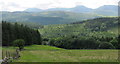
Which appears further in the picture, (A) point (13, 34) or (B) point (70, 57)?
(A) point (13, 34)

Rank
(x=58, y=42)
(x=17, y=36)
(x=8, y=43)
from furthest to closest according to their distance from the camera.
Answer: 1. (x=58, y=42)
2. (x=17, y=36)
3. (x=8, y=43)

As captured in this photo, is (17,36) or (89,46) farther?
(89,46)

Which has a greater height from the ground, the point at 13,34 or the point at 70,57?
the point at 70,57

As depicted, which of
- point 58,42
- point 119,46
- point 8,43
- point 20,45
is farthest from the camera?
point 58,42

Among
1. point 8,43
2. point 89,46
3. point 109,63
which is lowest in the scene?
point 89,46

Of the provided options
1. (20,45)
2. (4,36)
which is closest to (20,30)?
(4,36)

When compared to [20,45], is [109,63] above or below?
above

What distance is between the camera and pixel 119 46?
108 m

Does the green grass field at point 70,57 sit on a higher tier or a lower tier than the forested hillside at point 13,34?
higher

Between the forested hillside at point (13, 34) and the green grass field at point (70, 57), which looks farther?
the forested hillside at point (13, 34)

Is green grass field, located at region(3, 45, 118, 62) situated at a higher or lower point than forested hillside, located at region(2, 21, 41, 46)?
higher

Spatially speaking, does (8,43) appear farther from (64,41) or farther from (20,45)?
(64,41)

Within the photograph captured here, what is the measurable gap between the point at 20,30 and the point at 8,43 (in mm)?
12121

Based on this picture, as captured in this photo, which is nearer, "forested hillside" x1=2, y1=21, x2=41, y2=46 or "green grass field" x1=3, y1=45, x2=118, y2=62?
"green grass field" x1=3, y1=45, x2=118, y2=62
